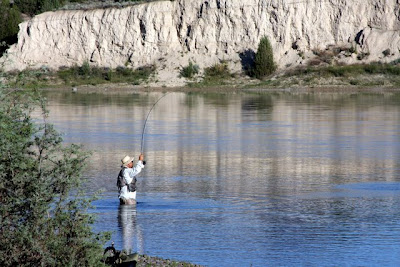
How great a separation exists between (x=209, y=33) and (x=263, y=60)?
8.54 metres

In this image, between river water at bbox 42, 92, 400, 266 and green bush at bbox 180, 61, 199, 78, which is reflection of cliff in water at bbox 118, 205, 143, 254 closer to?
river water at bbox 42, 92, 400, 266

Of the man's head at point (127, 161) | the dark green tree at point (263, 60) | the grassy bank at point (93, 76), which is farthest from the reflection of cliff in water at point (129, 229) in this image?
the grassy bank at point (93, 76)

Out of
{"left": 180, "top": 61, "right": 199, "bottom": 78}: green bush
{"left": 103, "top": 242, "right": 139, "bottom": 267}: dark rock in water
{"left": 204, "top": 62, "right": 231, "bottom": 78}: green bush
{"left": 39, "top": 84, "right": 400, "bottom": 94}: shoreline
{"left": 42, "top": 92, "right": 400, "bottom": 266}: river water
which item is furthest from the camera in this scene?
{"left": 204, "top": 62, "right": 231, "bottom": 78}: green bush

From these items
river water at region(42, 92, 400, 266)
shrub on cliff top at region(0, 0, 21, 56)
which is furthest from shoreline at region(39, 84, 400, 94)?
river water at region(42, 92, 400, 266)

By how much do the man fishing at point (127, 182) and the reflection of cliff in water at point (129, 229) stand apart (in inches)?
6.7

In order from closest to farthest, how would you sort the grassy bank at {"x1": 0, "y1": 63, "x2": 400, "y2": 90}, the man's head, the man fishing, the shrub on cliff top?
the man's head
the man fishing
the grassy bank at {"x1": 0, "y1": 63, "x2": 400, "y2": 90}
the shrub on cliff top

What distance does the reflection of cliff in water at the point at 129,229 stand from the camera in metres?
14.5

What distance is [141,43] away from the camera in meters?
84.7

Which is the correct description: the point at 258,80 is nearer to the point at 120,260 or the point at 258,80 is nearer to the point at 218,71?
the point at 218,71

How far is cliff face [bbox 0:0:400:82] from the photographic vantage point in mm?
80875

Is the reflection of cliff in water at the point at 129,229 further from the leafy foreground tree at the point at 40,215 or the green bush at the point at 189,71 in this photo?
the green bush at the point at 189,71

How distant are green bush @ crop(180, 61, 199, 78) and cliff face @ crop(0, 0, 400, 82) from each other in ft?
3.06

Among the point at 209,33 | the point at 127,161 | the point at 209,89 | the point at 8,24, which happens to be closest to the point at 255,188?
the point at 127,161

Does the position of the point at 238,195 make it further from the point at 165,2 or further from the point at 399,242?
the point at 165,2
